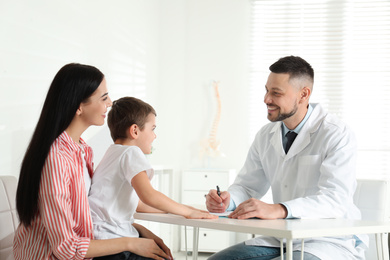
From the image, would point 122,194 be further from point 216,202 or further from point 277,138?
point 277,138

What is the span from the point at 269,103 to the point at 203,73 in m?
3.08

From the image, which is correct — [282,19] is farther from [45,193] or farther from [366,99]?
[45,193]

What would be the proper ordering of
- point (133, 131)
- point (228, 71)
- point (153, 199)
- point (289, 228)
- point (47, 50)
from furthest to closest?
1. point (228, 71)
2. point (47, 50)
3. point (133, 131)
4. point (153, 199)
5. point (289, 228)

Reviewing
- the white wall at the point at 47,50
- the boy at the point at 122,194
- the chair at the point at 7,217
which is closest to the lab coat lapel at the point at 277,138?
the boy at the point at 122,194

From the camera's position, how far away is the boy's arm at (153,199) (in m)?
1.68

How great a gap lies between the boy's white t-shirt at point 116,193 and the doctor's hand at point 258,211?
Answer: 34 cm

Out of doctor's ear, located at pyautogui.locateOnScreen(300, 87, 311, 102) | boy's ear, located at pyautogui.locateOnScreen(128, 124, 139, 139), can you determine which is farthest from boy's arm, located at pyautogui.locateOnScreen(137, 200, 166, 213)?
doctor's ear, located at pyautogui.locateOnScreen(300, 87, 311, 102)

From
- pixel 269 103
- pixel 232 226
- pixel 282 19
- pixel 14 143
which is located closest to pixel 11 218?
pixel 14 143

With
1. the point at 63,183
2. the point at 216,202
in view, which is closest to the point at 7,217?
the point at 63,183

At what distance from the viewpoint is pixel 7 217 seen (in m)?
2.02

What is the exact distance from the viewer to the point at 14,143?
2785 mm

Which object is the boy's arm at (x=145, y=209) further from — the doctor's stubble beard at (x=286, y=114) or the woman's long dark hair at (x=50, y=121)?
the doctor's stubble beard at (x=286, y=114)

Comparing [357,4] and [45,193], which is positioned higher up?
[357,4]

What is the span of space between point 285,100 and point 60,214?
1124 millimetres
